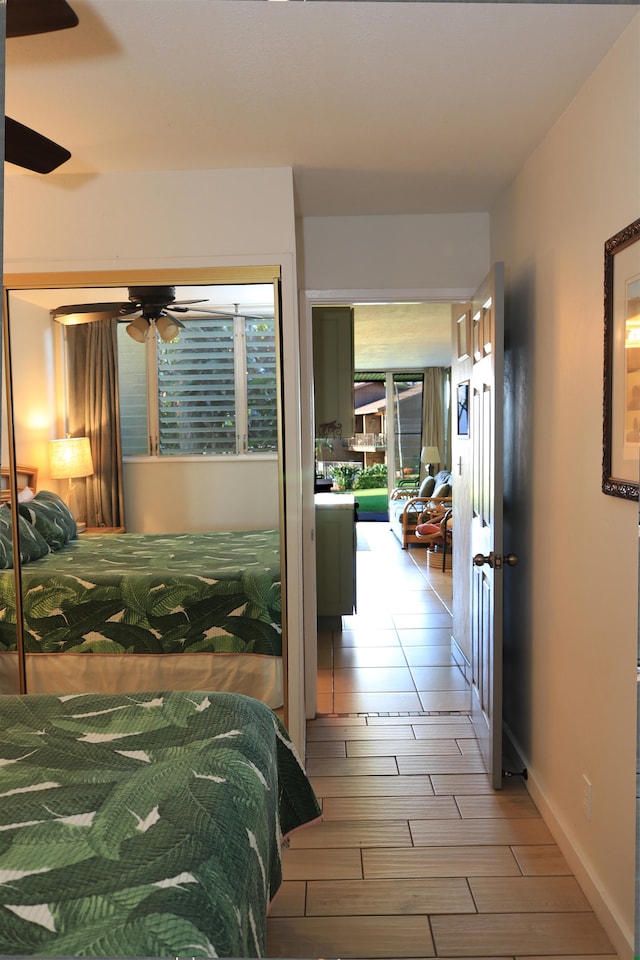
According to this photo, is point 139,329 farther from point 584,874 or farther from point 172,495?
Answer: point 584,874

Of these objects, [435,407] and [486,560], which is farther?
[435,407]

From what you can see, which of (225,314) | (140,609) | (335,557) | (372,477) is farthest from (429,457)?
(140,609)

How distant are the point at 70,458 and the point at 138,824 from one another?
102 cm

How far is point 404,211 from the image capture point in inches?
123

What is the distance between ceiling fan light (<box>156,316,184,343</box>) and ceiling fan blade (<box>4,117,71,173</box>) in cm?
52

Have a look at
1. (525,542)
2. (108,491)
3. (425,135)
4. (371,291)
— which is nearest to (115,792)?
(108,491)

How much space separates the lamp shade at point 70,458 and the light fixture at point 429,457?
24.2ft

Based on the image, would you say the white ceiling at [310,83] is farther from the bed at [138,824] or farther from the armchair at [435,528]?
the armchair at [435,528]

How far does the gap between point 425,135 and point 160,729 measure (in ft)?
6.14

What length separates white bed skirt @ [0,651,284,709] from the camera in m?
2.23

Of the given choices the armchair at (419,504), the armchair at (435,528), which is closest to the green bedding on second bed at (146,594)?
the armchair at (435,528)

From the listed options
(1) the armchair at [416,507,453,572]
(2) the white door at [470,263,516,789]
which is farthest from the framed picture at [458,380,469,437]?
(1) the armchair at [416,507,453,572]

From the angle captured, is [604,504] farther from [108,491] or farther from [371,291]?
[371,291]

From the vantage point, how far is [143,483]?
192 centimetres
